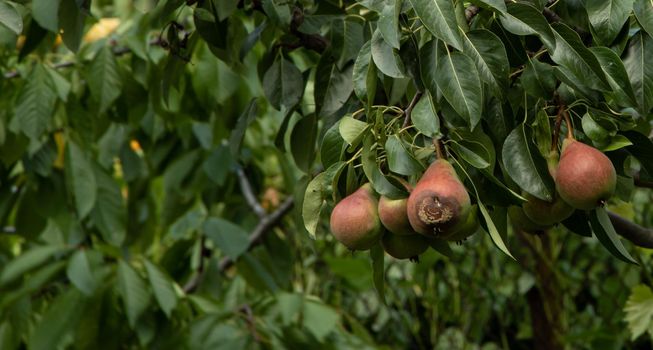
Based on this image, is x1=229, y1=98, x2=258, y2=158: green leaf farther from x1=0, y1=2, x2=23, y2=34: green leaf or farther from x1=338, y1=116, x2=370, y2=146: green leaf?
x1=338, y1=116, x2=370, y2=146: green leaf

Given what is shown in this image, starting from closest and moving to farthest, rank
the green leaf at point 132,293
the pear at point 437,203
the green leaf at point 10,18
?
the pear at point 437,203 < the green leaf at point 10,18 < the green leaf at point 132,293

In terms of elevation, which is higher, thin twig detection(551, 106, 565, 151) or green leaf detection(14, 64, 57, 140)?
thin twig detection(551, 106, 565, 151)

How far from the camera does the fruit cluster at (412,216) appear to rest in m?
0.90

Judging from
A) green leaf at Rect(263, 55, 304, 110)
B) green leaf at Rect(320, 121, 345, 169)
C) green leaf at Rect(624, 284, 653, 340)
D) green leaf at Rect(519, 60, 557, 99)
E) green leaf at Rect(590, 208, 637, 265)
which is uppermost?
green leaf at Rect(519, 60, 557, 99)

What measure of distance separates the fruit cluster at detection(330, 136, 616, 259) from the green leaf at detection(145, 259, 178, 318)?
50.4 inches

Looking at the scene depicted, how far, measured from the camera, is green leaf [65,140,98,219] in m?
2.30

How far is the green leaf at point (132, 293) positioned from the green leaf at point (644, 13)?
56.7 inches

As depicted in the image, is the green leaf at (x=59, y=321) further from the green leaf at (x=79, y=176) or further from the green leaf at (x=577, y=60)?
the green leaf at (x=577, y=60)

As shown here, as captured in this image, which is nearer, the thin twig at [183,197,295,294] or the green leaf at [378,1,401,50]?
the green leaf at [378,1,401,50]

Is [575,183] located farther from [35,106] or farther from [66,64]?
[66,64]

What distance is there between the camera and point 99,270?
7.66 ft

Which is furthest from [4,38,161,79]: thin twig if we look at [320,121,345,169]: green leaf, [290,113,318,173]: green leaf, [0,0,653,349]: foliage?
[320,121,345,169]: green leaf

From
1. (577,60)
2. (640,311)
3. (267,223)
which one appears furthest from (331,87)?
(267,223)

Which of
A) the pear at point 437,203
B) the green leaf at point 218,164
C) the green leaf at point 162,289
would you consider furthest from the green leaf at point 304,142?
the green leaf at point 218,164
